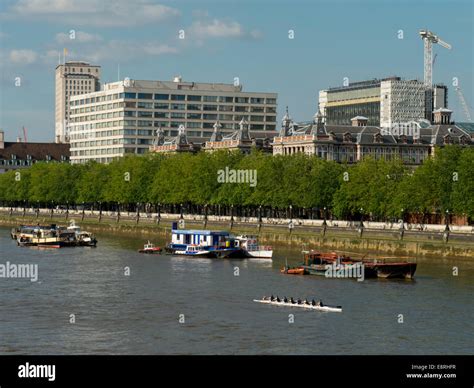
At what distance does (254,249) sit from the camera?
99.8m

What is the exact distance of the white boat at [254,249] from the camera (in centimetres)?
9819

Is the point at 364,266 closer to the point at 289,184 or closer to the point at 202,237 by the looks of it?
the point at 202,237

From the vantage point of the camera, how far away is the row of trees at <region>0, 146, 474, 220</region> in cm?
11144

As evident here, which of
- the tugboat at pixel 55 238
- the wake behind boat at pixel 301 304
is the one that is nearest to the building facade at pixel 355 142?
the tugboat at pixel 55 238

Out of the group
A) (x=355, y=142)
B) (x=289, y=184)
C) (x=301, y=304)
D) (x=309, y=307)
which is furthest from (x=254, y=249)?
(x=355, y=142)

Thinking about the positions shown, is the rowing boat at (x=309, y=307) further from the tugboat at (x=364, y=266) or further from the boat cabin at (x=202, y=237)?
the boat cabin at (x=202, y=237)

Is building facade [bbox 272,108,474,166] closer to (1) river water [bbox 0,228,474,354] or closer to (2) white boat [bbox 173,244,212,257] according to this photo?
(2) white boat [bbox 173,244,212,257]

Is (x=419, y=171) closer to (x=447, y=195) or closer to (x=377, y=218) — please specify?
(x=447, y=195)

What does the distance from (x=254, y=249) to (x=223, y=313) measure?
42.2 metres

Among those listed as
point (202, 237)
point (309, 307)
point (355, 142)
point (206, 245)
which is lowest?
point (309, 307)

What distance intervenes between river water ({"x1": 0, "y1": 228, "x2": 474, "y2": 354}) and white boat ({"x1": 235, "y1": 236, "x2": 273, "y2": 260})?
936 cm

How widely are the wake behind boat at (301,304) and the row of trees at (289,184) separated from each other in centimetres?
4728
